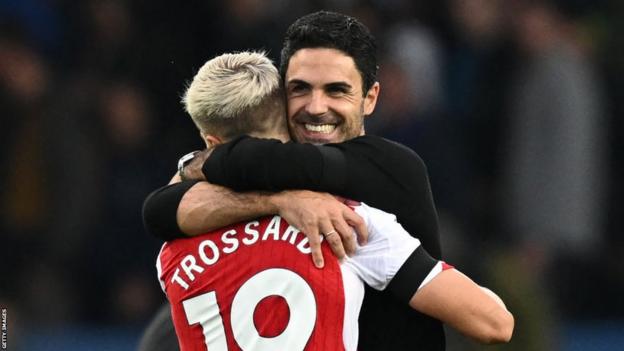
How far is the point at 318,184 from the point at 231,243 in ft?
0.82

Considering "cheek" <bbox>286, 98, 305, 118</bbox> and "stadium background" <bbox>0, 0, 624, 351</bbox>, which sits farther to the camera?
"stadium background" <bbox>0, 0, 624, 351</bbox>

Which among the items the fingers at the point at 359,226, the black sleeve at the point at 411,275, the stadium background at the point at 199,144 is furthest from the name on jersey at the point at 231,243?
the stadium background at the point at 199,144

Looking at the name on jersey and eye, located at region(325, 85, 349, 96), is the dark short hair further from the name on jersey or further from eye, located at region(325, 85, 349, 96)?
the name on jersey

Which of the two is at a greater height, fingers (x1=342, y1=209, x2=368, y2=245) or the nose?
the nose

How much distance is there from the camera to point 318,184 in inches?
129

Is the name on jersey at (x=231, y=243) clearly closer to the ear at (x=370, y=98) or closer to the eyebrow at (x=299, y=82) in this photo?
the eyebrow at (x=299, y=82)

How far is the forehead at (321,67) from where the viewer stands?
3707 millimetres

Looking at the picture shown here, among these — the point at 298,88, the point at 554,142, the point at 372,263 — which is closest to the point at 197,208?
the point at 372,263

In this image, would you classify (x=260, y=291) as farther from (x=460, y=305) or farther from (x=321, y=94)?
(x=321, y=94)

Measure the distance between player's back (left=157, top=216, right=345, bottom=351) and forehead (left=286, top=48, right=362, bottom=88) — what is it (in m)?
0.56

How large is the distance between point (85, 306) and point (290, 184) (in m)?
5.59

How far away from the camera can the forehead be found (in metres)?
3.71

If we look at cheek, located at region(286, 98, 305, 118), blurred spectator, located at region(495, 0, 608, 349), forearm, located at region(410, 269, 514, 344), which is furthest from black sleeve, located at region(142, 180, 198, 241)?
blurred spectator, located at region(495, 0, 608, 349)

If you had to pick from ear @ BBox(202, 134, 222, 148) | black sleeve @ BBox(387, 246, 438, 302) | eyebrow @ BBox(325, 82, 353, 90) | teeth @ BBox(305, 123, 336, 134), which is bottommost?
black sleeve @ BBox(387, 246, 438, 302)
